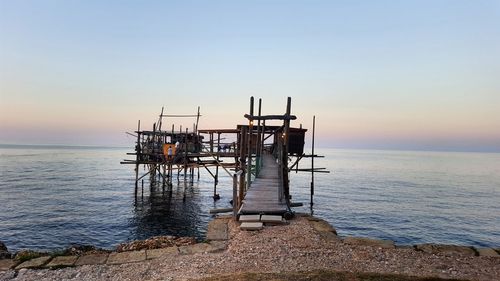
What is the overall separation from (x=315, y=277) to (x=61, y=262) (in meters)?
6.59

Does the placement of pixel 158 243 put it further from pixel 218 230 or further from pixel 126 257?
pixel 218 230

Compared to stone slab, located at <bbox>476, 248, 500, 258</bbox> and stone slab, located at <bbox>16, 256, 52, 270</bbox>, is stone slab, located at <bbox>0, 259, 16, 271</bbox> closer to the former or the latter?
stone slab, located at <bbox>16, 256, 52, 270</bbox>

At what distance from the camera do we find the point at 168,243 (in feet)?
35.5

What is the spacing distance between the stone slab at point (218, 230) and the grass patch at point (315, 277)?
9.48 feet

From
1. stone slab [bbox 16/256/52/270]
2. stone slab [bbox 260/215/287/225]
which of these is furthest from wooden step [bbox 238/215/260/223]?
stone slab [bbox 16/256/52/270]

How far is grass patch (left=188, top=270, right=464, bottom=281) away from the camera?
7.26 m

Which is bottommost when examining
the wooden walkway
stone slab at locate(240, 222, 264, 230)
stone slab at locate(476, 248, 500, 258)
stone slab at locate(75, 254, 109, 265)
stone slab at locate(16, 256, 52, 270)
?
stone slab at locate(16, 256, 52, 270)

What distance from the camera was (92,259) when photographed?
9.01 metres

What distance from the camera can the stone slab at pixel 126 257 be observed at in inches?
350

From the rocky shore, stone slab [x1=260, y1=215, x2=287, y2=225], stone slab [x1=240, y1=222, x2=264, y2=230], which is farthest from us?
stone slab [x1=260, y1=215, x2=287, y2=225]

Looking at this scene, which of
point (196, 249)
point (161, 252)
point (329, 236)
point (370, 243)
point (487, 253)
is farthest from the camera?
point (329, 236)

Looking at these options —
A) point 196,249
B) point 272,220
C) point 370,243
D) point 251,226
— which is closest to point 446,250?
point 370,243

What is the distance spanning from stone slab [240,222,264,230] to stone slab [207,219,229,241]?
0.60m

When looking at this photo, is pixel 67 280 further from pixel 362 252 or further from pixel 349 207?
pixel 349 207
